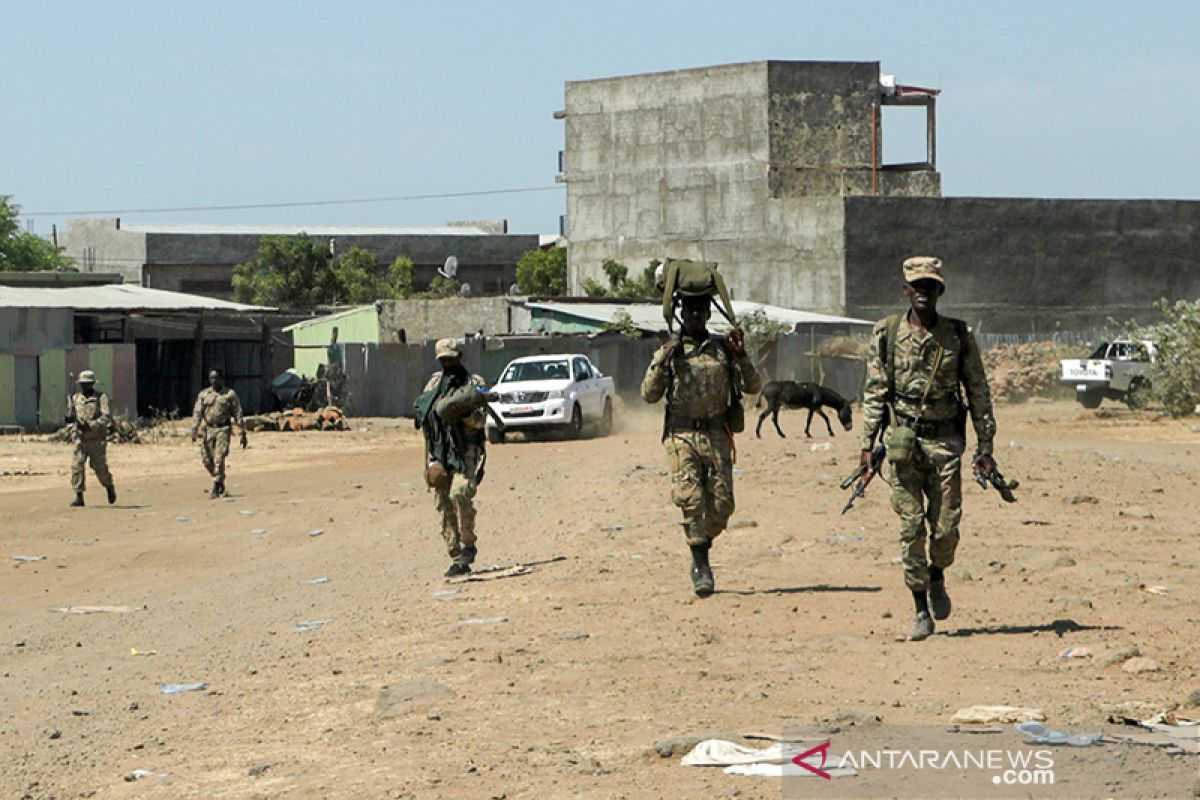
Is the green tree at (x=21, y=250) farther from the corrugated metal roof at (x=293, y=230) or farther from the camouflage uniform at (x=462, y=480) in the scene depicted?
the camouflage uniform at (x=462, y=480)

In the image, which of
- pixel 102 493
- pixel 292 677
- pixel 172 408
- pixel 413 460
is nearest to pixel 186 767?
pixel 292 677

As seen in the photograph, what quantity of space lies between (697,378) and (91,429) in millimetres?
12221

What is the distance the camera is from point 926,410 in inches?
354

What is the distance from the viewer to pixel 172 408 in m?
43.0

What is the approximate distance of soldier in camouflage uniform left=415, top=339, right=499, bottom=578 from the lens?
13.0 metres

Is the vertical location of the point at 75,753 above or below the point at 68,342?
below

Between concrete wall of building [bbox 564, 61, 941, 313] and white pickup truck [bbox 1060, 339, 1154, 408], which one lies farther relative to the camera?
concrete wall of building [bbox 564, 61, 941, 313]

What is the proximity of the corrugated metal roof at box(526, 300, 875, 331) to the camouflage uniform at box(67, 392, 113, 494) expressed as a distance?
22191 millimetres

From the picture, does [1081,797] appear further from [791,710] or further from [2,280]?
[2,280]

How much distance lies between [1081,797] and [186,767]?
3781 millimetres

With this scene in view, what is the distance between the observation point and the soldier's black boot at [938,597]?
941cm

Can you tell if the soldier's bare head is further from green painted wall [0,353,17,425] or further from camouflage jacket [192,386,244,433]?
green painted wall [0,353,17,425]

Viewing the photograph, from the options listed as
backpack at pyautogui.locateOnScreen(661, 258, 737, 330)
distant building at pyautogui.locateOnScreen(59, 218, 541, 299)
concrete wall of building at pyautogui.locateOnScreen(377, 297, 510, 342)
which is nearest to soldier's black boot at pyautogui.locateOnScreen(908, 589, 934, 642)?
backpack at pyautogui.locateOnScreen(661, 258, 737, 330)

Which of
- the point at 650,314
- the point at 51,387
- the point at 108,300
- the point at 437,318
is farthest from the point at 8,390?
the point at 650,314
